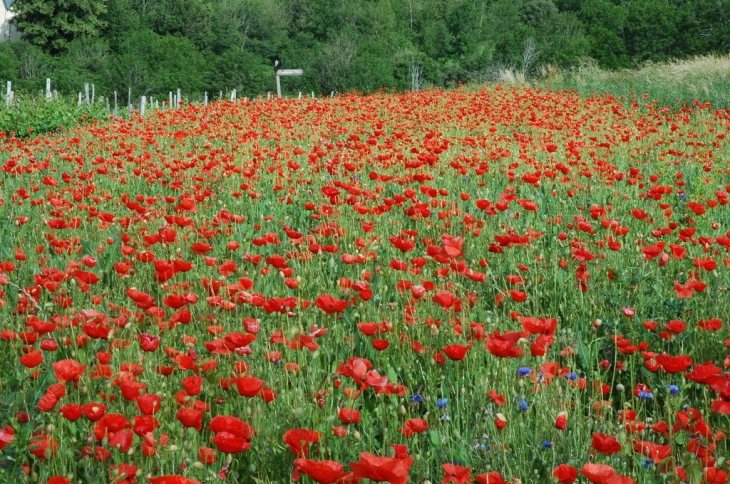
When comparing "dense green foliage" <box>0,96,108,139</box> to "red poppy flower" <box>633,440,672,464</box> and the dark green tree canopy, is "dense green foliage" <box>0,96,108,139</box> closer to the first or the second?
"red poppy flower" <box>633,440,672,464</box>

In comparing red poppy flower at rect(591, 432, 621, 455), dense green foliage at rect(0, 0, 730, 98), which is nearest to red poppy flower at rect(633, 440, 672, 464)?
red poppy flower at rect(591, 432, 621, 455)

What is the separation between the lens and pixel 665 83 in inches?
612

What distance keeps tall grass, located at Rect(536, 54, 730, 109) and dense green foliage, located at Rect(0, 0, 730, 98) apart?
5.20 m

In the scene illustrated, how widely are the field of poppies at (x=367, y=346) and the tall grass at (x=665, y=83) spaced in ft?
27.4

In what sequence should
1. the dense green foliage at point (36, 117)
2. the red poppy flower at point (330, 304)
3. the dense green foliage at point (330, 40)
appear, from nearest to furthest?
1. the red poppy flower at point (330, 304)
2. the dense green foliage at point (36, 117)
3. the dense green foliage at point (330, 40)

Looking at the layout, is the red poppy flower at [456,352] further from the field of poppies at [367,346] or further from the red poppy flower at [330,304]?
the red poppy flower at [330,304]

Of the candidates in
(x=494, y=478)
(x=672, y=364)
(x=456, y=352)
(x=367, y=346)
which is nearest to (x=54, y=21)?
(x=367, y=346)

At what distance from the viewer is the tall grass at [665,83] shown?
42.8 ft

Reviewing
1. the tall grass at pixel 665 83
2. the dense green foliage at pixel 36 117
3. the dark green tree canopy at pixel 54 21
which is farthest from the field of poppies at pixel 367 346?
the dark green tree canopy at pixel 54 21

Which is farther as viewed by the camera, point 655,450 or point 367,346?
point 367,346

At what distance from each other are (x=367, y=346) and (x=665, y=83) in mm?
15024

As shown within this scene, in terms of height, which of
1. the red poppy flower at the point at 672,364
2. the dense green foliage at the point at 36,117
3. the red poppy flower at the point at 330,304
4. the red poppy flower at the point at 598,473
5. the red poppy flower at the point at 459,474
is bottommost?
the red poppy flower at the point at 459,474

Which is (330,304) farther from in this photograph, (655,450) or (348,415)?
(655,450)

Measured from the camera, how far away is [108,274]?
12.0ft
